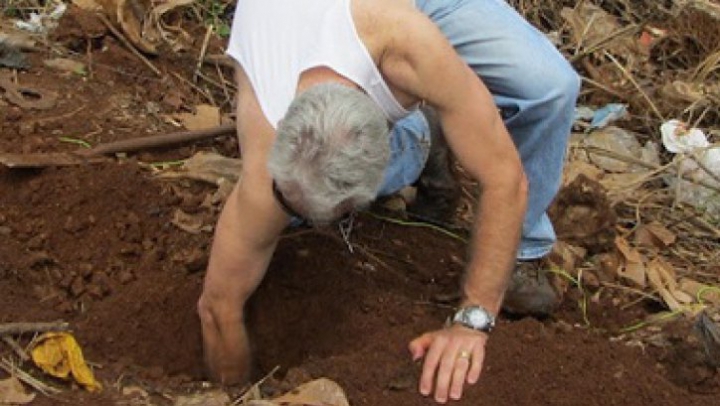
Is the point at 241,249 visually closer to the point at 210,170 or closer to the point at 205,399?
the point at 205,399

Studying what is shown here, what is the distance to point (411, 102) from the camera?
297cm

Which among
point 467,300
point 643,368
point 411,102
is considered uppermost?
point 411,102

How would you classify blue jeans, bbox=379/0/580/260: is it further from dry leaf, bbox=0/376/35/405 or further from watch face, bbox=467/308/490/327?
dry leaf, bbox=0/376/35/405

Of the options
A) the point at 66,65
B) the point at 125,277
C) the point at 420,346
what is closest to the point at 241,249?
the point at 420,346

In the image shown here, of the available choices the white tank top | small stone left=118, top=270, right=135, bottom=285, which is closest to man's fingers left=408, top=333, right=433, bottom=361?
the white tank top

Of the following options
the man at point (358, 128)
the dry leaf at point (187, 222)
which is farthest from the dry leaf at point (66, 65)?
the man at point (358, 128)

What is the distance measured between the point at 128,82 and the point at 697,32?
2.50 m

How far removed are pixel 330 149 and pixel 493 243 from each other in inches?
25.6

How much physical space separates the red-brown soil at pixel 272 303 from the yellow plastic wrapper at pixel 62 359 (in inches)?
2.2

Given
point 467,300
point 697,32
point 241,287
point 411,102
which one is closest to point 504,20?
point 411,102

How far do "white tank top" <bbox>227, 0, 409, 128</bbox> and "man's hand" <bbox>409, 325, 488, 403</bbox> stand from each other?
55 centimetres

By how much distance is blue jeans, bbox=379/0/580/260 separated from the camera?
131 inches

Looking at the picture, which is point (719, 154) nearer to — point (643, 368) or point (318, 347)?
point (643, 368)

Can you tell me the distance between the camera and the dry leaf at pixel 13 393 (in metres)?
2.86
